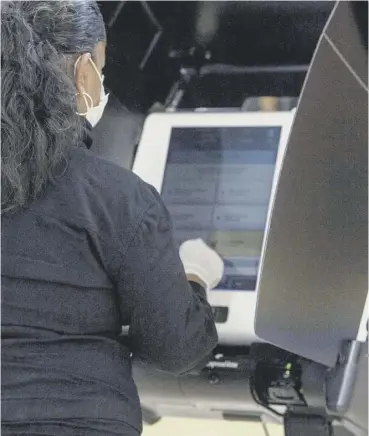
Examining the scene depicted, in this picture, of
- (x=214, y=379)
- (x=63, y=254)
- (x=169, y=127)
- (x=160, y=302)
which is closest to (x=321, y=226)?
(x=160, y=302)

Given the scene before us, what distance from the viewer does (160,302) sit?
40.3 inches

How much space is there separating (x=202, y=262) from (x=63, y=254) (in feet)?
1.41

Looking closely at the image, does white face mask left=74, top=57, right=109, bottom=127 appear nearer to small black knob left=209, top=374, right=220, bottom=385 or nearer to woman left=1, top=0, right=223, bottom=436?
woman left=1, top=0, right=223, bottom=436

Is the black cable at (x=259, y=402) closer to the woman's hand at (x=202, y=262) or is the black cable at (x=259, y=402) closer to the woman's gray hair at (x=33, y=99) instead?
the woman's hand at (x=202, y=262)

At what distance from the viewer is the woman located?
3.17 feet

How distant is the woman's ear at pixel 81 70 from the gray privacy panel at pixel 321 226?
33 centimetres

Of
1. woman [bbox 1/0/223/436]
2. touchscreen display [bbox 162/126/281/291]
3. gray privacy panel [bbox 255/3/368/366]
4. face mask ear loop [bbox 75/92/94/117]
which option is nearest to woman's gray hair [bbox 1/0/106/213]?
woman [bbox 1/0/223/436]

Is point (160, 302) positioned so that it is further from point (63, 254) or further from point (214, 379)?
point (214, 379)

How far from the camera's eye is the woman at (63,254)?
97cm

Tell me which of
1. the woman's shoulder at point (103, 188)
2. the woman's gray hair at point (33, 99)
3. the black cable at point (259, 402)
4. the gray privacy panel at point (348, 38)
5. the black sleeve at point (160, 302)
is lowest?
the black cable at point (259, 402)

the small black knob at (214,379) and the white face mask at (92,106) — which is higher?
the white face mask at (92,106)

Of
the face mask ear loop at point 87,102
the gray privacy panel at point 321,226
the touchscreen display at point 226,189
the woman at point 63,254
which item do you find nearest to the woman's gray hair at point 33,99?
the woman at point 63,254

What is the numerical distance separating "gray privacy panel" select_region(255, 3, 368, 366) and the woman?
0.14m

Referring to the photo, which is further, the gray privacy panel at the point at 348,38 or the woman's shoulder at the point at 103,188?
the woman's shoulder at the point at 103,188
